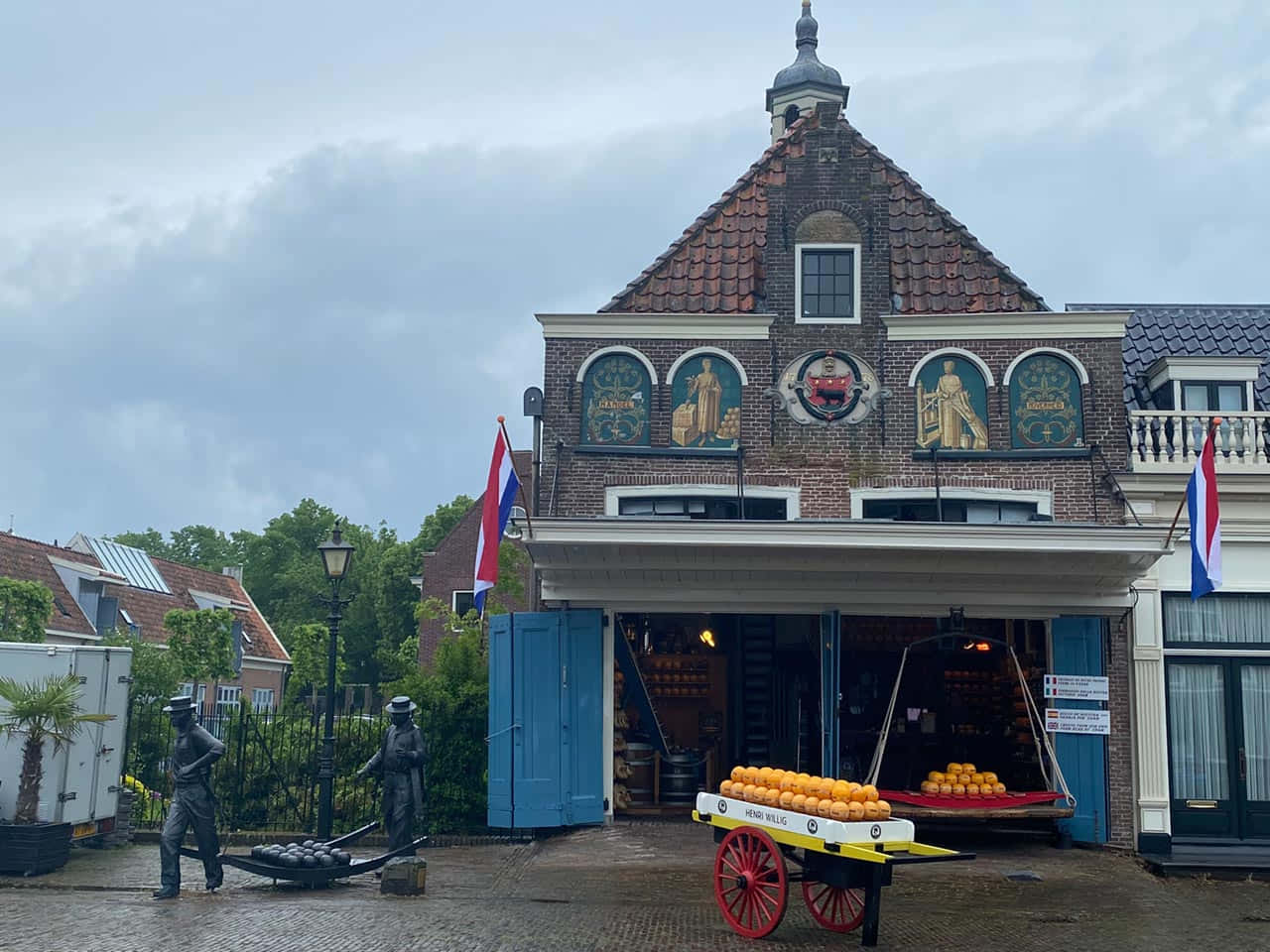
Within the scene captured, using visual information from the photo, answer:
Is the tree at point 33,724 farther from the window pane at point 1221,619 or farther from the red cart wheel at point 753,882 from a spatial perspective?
the window pane at point 1221,619

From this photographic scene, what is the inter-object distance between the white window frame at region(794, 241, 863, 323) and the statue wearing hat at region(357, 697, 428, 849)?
26.1ft

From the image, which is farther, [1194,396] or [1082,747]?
[1194,396]

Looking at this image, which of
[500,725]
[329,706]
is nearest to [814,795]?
[329,706]

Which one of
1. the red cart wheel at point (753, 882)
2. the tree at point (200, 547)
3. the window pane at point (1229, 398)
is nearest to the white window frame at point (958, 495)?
the window pane at point (1229, 398)

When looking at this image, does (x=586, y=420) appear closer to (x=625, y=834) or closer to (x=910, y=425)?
(x=910, y=425)

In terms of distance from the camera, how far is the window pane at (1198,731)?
1638cm

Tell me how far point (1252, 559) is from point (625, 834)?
886 cm

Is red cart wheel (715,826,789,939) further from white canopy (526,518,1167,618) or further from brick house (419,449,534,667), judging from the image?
brick house (419,449,534,667)

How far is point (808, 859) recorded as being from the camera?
10242mm

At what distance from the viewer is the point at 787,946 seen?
10023 mm

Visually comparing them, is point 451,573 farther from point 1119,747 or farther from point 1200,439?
point 1200,439

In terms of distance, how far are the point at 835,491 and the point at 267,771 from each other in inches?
347

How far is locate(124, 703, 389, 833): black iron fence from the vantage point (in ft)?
57.0

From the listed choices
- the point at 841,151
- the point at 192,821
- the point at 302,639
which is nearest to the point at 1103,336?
the point at 841,151
